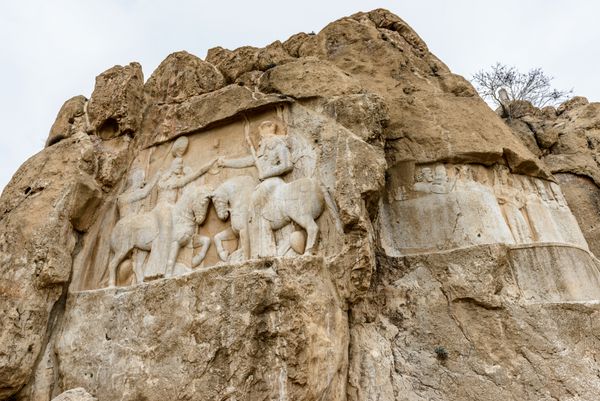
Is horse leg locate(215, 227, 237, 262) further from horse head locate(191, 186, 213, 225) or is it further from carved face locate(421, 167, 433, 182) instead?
carved face locate(421, 167, 433, 182)

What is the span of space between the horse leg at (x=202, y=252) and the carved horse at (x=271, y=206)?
14 centimetres

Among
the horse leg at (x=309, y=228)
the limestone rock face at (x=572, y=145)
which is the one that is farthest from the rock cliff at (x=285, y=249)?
the limestone rock face at (x=572, y=145)

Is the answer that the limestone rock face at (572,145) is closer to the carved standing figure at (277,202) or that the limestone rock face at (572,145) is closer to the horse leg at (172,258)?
the carved standing figure at (277,202)

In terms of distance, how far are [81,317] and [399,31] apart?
768 centimetres

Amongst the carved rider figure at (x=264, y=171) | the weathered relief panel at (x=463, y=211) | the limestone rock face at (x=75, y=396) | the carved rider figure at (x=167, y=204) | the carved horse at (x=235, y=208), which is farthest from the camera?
the weathered relief panel at (x=463, y=211)

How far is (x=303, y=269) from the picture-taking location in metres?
4.71

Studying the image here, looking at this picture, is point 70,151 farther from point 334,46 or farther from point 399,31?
point 399,31

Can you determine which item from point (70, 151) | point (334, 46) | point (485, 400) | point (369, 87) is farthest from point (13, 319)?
point (334, 46)

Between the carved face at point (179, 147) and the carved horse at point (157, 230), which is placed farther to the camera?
the carved face at point (179, 147)

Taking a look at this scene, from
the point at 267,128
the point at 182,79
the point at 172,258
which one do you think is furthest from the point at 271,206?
the point at 182,79

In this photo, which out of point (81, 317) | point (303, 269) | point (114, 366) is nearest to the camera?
point (303, 269)

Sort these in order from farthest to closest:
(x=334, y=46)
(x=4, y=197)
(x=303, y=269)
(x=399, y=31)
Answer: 1. (x=399, y=31)
2. (x=334, y=46)
3. (x=4, y=197)
4. (x=303, y=269)

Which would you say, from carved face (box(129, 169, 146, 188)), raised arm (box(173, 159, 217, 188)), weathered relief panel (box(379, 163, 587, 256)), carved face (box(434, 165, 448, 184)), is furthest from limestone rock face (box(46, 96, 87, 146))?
carved face (box(434, 165, 448, 184))

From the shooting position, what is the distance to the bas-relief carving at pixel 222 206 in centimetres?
554
